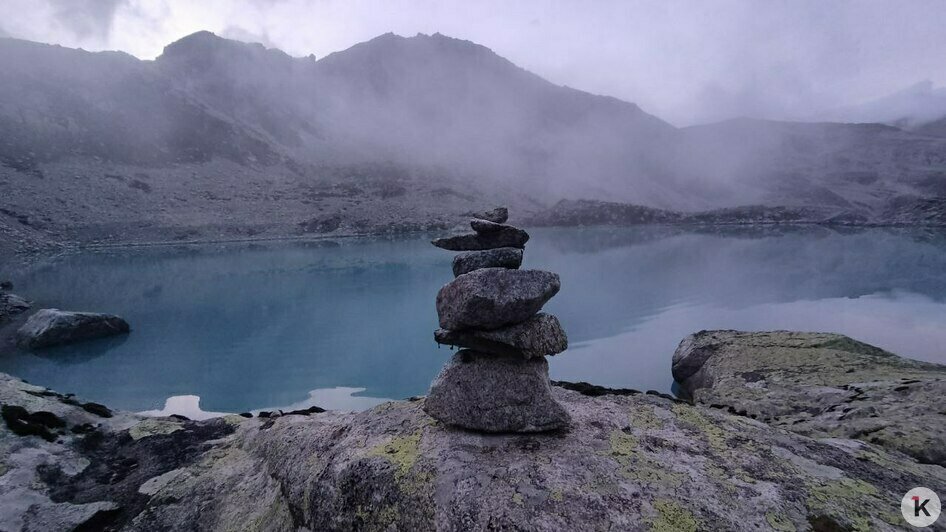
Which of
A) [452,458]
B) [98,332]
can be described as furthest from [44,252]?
[452,458]

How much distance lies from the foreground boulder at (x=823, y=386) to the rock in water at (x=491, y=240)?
7.15m

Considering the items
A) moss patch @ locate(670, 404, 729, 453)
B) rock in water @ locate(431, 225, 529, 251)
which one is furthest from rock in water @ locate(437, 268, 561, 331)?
moss patch @ locate(670, 404, 729, 453)

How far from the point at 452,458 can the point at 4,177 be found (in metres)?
120

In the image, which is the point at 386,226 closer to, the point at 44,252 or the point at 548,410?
the point at 44,252

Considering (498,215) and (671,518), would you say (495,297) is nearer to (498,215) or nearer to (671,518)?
(498,215)

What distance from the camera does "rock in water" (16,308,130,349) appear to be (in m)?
24.5

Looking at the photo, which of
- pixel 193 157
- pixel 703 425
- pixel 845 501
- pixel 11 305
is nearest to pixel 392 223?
pixel 193 157

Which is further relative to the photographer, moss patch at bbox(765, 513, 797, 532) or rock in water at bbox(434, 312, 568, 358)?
rock in water at bbox(434, 312, 568, 358)

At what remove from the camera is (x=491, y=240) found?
8531 mm

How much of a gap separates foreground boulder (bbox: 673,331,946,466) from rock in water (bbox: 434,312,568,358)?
247 inches

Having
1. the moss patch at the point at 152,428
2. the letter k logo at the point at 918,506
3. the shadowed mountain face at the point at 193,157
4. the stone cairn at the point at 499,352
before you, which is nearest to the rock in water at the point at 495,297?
the stone cairn at the point at 499,352

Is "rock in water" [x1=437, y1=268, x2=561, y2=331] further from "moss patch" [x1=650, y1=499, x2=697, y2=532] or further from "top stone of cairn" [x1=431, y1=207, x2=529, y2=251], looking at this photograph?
"moss patch" [x1=650, y1=499, x2=697, y2=532]

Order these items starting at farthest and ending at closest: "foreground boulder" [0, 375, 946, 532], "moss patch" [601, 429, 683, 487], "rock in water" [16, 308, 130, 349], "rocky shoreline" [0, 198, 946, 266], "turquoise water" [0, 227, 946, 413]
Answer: "rocky shoreline" [0, 198, 946, 266]
"rock in water" [16, 308, 130, 349]
"turquoise water" [0, 227, 946, 413]
"moss patch" [601, 429, 683, 487]
"foreground boulder" [0, 375, 946, 532]

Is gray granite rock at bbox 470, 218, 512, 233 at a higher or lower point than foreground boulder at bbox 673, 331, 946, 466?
higher
